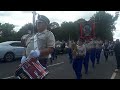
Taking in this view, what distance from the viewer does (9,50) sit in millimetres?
14156

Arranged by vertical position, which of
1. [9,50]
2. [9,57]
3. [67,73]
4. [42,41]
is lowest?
[67,73]

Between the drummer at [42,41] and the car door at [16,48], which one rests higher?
the drummer at [42,41]

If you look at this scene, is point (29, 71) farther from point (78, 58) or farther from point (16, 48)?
point (16, 48)

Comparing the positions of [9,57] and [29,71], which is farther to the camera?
[9,57]

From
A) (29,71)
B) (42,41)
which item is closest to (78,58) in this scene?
(42,41)

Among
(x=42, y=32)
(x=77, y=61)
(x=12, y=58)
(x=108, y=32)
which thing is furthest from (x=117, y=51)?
(x=108, y=32)

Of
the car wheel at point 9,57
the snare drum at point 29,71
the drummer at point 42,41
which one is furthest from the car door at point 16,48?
the snare drum at point 29,71

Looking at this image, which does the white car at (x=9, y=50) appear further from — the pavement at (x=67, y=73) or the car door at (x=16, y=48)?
the pavement at (x=67, y=73)

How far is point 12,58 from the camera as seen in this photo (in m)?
14.4

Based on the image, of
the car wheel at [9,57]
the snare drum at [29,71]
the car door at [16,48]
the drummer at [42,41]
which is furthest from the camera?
the car door at [16,48]

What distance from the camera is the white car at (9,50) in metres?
13.9

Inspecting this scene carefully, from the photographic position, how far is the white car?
547 inches

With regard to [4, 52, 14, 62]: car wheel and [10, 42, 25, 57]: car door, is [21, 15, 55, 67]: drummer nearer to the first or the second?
[4, 52, 14, 62]: car wheel
